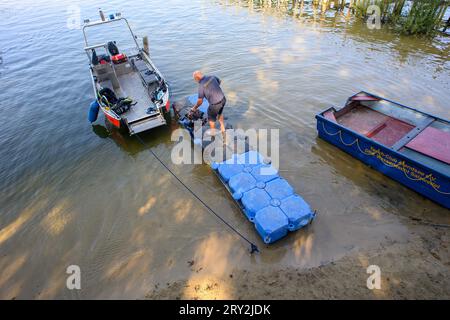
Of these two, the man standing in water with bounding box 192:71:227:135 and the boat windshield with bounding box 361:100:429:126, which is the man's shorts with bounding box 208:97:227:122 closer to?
the man standing in water with bounding box 192:71:227:135

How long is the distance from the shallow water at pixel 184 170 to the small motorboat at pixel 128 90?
0.86 m

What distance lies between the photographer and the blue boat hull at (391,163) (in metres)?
→ 6.63

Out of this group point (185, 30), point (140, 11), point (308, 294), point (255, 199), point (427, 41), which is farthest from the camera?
point (140, 11)

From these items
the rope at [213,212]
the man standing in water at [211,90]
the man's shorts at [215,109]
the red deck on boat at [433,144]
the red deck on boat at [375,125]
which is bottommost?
the rope at [213,212]

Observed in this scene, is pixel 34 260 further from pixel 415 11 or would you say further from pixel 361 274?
pixel 415 11

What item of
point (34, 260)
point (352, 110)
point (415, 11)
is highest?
point (415, 11)

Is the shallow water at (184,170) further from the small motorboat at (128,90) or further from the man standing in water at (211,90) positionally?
the man standing in water at (211,90)

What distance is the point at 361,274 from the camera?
5570mm

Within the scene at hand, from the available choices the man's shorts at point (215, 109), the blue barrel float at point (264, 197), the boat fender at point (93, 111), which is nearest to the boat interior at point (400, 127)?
the blue barrel float at point (264, 197)

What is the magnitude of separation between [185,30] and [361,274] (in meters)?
19.7

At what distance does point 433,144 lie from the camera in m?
7.26

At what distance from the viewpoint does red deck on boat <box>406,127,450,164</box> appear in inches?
273

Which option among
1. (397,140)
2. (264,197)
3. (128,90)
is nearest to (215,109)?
(264,197)
